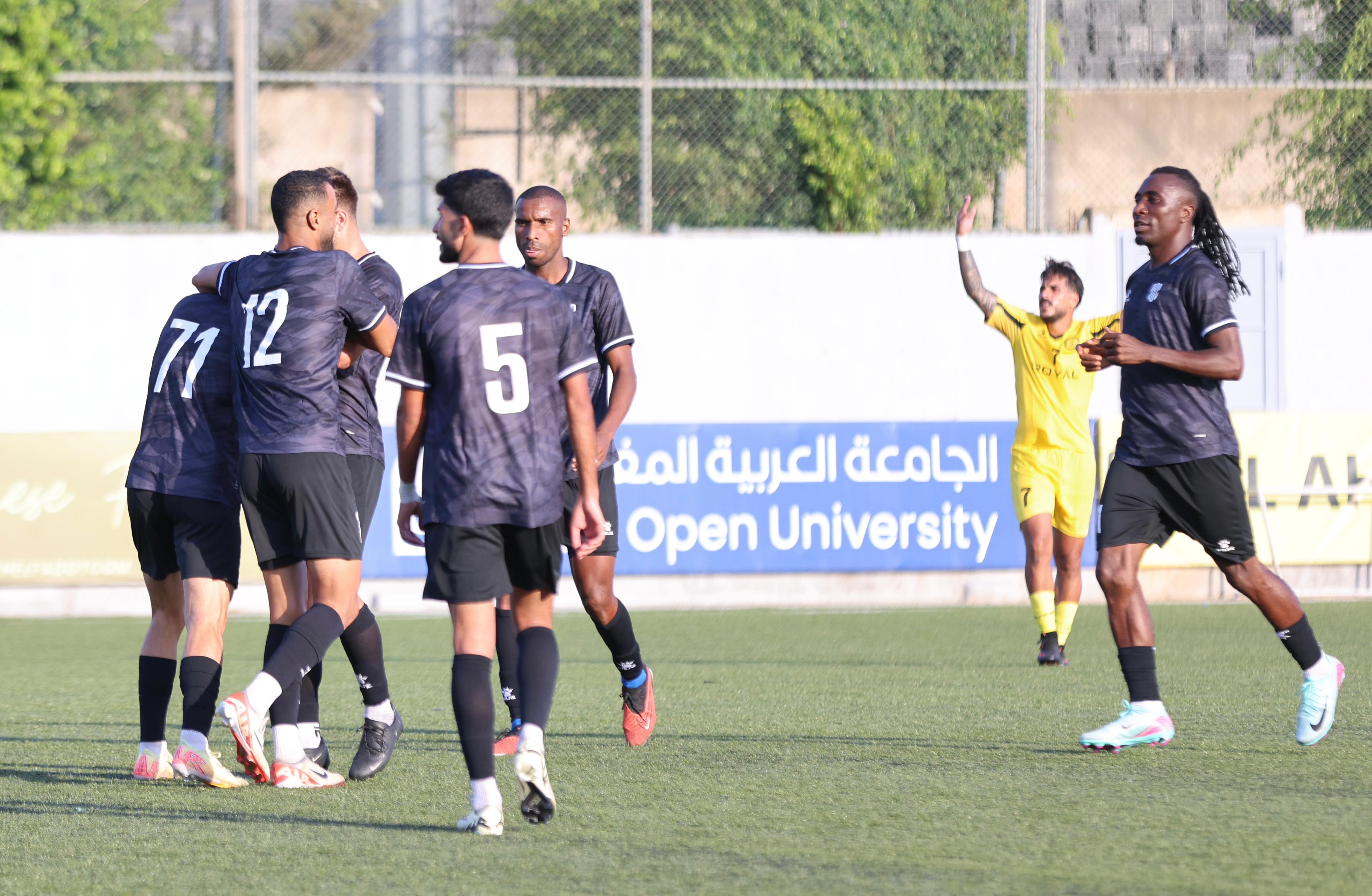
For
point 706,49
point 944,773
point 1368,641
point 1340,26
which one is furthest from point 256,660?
point 1340,26

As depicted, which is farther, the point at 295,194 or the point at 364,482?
the point at 364,482

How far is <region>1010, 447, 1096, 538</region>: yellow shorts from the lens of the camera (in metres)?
9.35

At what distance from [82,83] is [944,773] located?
12.4 metres

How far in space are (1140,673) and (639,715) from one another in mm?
1877

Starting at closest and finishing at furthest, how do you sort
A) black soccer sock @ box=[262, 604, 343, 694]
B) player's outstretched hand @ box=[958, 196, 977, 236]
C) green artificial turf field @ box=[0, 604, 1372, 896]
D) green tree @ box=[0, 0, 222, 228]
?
green artificial turf field @ box=[0, 604, 1372, 896], black soccer sock @ box=[262, 604, 343, 694], player's outstretched hand @ box=[958, 196, 977, 236], green tree @ box=[0, 0, 222, 228]

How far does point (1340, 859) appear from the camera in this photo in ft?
14.2

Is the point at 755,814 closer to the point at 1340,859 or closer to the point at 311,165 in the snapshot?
the point at 1340,859

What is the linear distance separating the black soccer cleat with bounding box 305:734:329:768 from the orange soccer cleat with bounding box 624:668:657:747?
114 cm

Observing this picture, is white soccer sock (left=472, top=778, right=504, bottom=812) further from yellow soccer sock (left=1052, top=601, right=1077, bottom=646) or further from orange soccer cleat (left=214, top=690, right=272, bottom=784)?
yellow soccer sock (left=1052, top=601, right=1077, bottom=646)

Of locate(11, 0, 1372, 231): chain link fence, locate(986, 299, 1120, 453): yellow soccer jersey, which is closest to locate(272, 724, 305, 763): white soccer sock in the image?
locate(986, 299, 1120, 453): yellow soccer jersey

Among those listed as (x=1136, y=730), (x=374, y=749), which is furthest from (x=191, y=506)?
(x=1136, y=730)

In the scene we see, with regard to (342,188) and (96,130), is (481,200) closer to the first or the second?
(342,188)

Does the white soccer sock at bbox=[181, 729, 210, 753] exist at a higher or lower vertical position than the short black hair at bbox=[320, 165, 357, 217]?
lower

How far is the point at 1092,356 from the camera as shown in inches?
237
